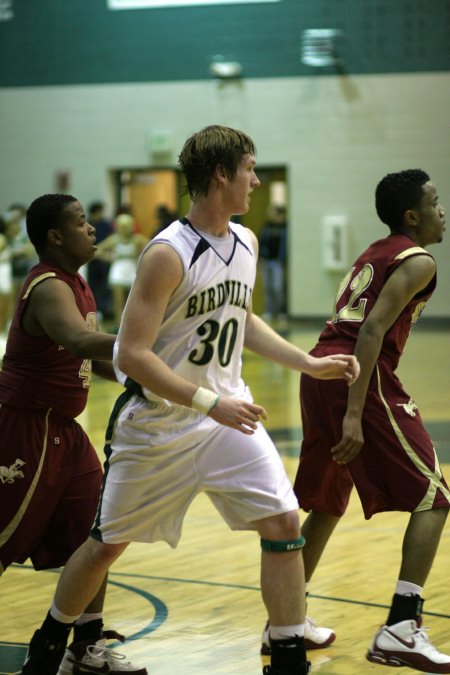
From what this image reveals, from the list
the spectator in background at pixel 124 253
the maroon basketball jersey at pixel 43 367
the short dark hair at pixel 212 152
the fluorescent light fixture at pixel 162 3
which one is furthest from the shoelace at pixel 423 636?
the fluorescent light fixture at pixel 162 3

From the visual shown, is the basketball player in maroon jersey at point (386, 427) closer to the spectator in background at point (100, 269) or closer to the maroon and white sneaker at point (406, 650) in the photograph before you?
the maroon and white sneaker at point (406, 650)

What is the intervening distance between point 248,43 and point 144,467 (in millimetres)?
17175

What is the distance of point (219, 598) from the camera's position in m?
4.59

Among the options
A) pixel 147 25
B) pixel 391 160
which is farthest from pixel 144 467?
pixel 147 25

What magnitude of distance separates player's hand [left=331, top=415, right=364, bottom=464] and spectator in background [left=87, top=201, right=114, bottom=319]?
15800 mm

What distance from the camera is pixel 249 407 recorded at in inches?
120

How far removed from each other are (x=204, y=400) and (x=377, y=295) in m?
1.08

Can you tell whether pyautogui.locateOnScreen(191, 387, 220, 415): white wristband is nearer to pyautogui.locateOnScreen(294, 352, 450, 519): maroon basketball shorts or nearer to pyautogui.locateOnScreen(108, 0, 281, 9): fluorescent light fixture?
pyautogui.locateOnScreen(294, 352, 450, 519): maroon basketball shorts

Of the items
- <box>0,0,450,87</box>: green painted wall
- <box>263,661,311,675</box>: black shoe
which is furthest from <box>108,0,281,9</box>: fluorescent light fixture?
<box>263,661,311,675</box>: black shoe

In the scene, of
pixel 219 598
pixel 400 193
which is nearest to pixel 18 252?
pixel 219 598

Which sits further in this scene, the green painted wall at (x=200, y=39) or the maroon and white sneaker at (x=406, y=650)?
the green painted wall at (x=200, y=39)

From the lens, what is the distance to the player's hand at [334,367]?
11.2 ft

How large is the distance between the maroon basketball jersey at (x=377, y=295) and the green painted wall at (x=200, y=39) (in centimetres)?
1523

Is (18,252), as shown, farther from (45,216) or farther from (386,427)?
(386,427)
